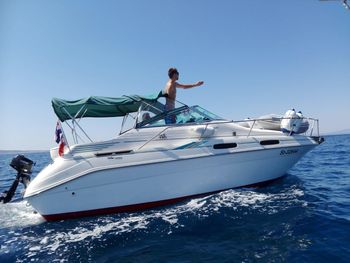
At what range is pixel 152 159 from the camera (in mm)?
6145

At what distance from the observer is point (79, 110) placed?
273 inches

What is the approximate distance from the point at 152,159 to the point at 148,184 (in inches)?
26.0

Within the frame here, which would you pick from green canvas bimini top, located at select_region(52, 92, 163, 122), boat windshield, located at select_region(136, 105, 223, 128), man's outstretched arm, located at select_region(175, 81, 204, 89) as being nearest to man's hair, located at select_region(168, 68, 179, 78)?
man's outstretched arm, located at select_region(175, 81, 204, 89)

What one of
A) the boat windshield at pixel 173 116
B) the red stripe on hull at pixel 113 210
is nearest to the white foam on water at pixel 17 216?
the red stripe on hull at pixel 113 210

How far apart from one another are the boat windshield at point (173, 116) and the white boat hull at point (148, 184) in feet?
4.54

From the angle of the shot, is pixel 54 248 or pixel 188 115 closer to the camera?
pixel 54 248

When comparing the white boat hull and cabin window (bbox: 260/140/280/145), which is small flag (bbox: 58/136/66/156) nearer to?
the white boat hull

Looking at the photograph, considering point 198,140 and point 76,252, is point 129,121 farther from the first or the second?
point 76,252

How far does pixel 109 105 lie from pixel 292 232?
5.52 m

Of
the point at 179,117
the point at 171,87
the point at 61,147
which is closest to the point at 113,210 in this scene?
the point at 61,147

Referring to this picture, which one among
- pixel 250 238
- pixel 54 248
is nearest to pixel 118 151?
pixel 54 248

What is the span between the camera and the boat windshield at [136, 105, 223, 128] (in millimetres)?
7004

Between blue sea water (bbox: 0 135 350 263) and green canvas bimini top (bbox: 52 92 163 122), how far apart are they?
3.03 m

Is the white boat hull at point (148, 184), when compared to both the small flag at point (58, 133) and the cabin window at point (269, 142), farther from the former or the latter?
the small flag at point (58, 133)
